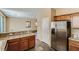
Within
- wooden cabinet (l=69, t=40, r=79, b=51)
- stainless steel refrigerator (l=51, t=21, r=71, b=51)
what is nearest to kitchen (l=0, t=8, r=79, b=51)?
wooden cabinet (l=69, t=40, r=79, b=51)

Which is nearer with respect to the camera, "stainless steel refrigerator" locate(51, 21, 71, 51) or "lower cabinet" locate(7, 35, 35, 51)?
"lower cabinet" locate(7, 35, 35, 51)

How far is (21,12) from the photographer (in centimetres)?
140

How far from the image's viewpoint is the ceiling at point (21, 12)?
132 centimetres

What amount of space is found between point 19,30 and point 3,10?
0.39 metres

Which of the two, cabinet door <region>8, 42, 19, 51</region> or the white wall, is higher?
the white wall

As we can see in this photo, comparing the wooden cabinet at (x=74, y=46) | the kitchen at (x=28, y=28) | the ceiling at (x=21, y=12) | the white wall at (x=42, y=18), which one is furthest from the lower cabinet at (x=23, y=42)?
the wooden cabinet at (x=74, y=46)

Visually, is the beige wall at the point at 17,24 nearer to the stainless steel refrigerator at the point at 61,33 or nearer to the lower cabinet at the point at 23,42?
the lower cabinet at the point at 23,42

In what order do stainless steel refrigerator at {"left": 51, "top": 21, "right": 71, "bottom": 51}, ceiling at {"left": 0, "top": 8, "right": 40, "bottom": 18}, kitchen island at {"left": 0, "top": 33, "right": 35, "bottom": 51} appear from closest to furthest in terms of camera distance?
1. ceiling at {"left": 0, "top": 8, "right": 40, "bottom": 18}
2. kitchen island at {"left": 0, "top": 33, "right": 35, "bottom": 51}
3. stainless steel refrigerator at {"left": 51, "top": 21, "right": 71, "bottom": 51}

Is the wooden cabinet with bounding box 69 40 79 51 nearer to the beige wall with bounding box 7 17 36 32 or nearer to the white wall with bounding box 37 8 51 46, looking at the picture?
the white wall with bounding box 37 8 51 46

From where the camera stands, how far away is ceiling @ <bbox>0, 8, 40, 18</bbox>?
1.32 m

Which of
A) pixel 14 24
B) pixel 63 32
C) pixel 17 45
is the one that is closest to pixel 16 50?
pixel 17 45

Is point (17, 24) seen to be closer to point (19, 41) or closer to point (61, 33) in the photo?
point (19, 41)
